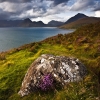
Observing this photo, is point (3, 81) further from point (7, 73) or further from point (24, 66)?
point (24, 66)

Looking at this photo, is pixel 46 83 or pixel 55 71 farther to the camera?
pixel 55 71

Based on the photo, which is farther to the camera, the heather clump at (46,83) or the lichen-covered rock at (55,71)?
the lichen-covered rock at (55,71)

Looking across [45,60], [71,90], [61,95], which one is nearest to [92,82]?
[71,90]

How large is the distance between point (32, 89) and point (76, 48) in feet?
26.5

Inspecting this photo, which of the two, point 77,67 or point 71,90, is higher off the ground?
point 77,67

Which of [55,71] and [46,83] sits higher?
[55,71]

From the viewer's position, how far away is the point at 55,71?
8359 mm

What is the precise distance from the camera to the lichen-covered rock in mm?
8141

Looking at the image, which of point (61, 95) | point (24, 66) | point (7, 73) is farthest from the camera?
point (24, 66)

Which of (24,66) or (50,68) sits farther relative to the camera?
(24,66)

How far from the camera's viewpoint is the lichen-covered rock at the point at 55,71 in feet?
26.7

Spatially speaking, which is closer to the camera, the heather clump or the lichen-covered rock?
the heather clump

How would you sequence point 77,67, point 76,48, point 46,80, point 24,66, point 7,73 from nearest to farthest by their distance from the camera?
point 46,80 < point 77,67 < point 7,73 < point 24,66 < point 76,48

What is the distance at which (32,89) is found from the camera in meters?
8.16
